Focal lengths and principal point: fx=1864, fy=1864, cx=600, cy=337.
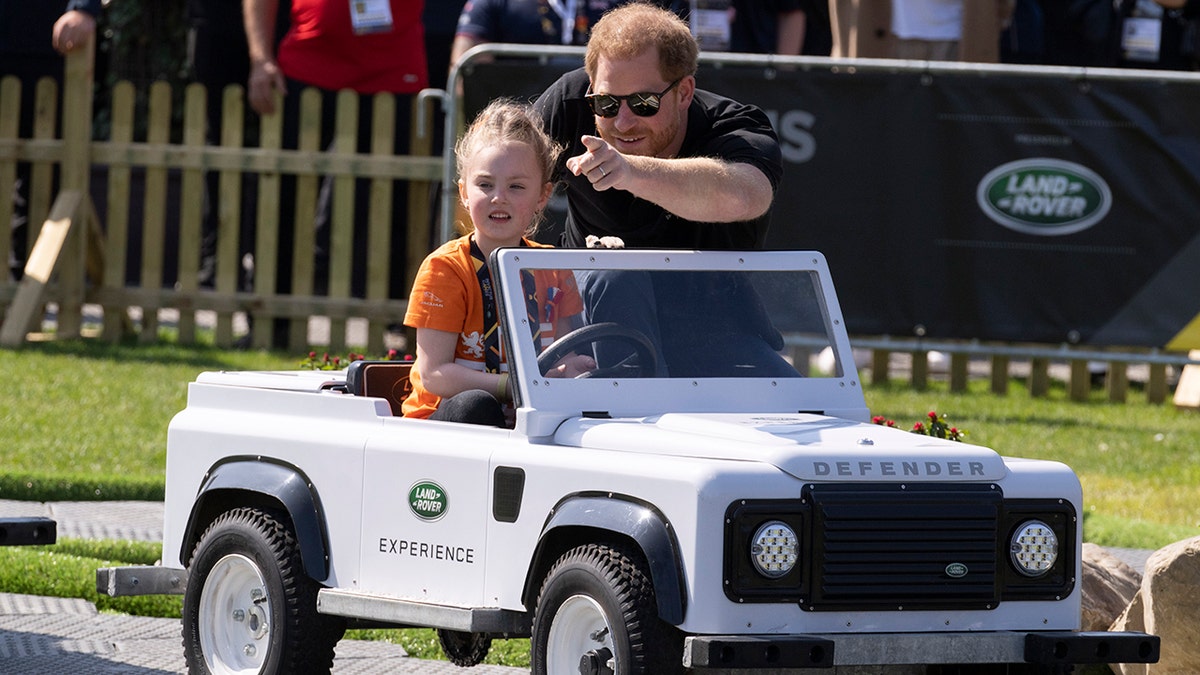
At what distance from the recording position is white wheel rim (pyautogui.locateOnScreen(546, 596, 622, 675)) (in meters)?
3.99

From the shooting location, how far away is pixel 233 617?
4.86 metres

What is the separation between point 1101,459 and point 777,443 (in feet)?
18.0

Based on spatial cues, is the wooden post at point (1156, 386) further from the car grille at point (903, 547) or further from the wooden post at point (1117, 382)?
the car grille at point (903, 547)

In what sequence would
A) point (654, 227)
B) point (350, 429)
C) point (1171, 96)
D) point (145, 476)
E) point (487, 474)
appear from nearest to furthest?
point (487, 474)
point (350, 429)
point (654, 227)
point (145, 476)
point (1171, 96)

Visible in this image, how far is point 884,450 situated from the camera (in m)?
3.98

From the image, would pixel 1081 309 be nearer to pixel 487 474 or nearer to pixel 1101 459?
pixel 1101 459

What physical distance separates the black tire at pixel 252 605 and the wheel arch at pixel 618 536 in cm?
76

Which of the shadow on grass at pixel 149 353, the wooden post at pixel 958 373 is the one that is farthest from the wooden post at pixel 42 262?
the wooden post at pixel 958 373

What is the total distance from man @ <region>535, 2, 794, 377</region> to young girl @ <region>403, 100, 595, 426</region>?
26 cm

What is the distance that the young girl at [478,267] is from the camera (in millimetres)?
Result: 4773

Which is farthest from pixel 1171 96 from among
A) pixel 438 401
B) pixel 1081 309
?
pixel 438 401

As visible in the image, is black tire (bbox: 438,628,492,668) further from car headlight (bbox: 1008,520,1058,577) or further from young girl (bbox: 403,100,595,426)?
car headlight (bbox: 1008,520,1058,577)

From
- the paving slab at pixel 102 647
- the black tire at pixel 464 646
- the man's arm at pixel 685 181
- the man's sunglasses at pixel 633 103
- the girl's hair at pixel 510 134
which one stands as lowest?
the paving slab at pixel 102 647

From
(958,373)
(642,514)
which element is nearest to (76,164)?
(958,373)
